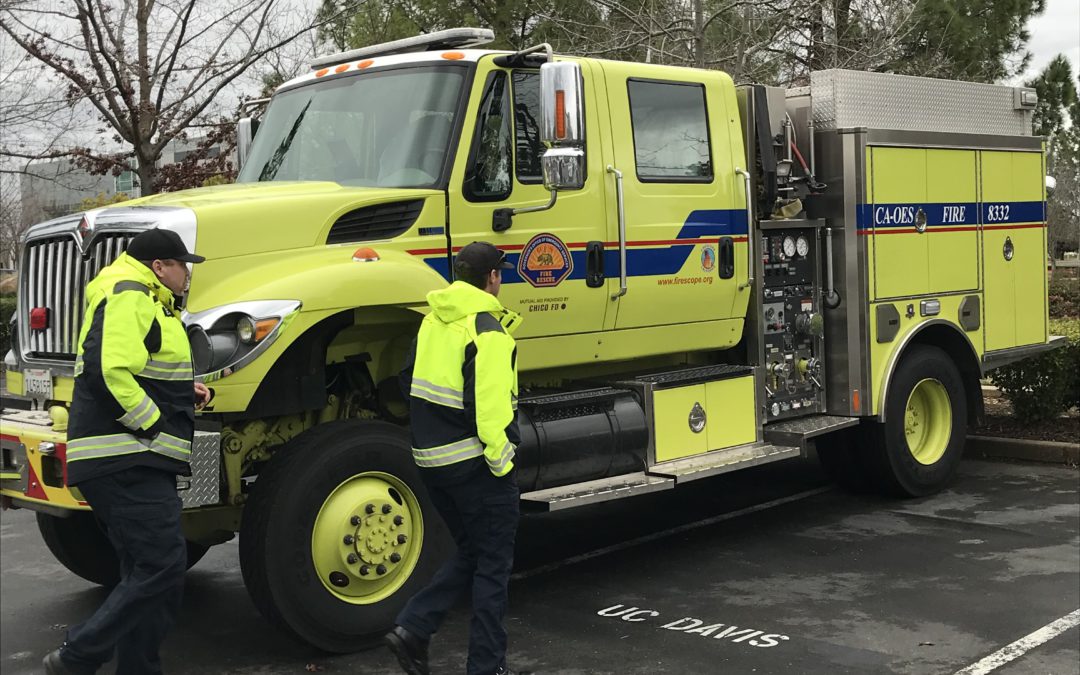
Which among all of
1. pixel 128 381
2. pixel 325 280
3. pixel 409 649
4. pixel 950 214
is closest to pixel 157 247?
pixel 128 381

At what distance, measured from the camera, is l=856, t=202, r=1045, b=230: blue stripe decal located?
8.21m

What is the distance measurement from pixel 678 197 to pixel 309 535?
3.06 meters

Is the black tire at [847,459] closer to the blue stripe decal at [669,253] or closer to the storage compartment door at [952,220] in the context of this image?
the storage compartment door at [952,220]

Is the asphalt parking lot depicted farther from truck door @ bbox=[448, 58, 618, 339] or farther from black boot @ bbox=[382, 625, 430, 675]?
truck door @ bbox=[448, 58, 618, 339]

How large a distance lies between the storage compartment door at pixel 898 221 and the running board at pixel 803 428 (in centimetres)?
88

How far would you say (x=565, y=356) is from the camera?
6.83m

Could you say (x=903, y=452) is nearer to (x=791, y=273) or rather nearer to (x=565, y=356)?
(x=791, y=273)

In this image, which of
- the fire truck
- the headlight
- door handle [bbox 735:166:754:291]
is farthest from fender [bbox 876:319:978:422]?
the headlight

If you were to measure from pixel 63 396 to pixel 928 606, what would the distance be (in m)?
4.35

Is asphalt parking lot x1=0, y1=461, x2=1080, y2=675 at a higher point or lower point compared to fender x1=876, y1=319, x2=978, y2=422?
lower

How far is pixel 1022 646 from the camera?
5527mm

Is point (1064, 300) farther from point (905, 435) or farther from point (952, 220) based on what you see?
point (905, 435)

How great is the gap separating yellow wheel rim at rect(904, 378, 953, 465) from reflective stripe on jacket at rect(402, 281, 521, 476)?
4.94 meters

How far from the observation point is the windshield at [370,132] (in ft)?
20.8
